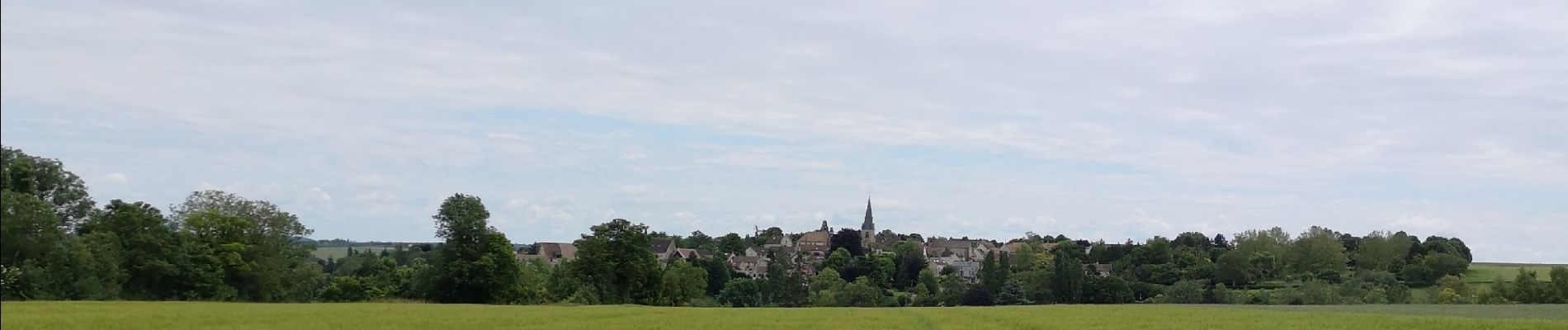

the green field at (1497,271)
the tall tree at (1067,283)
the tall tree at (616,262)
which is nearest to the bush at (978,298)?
the tall tree at (1067,283)

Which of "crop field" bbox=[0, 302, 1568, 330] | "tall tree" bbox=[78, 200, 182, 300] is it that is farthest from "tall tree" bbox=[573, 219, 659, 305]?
"crop field" bbox=[0, 302, 1568, 330]

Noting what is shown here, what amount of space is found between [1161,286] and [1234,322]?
451ft

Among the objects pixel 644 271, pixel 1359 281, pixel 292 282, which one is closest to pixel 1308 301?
pixel 1359 281

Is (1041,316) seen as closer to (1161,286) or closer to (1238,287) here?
(1161,286)

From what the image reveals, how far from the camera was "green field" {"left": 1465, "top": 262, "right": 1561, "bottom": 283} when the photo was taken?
141137 millimetres

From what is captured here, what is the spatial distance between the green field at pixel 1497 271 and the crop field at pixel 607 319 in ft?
324

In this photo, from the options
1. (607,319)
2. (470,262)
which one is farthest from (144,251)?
(607,319)

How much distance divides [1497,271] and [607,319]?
15559 centimetres

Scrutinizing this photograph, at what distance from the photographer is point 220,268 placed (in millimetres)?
80438

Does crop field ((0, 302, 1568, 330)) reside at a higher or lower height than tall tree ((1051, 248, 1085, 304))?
lower

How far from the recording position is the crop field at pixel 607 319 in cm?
4256

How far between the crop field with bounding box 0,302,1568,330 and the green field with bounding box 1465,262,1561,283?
98802 millimetres

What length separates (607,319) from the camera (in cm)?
5200

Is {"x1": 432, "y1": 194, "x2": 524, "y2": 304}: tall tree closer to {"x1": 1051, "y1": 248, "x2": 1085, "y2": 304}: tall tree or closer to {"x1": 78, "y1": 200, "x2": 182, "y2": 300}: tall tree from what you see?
{"x1": 78, "y1": 200, "x2": 182, "y2": 300}: tall tree
